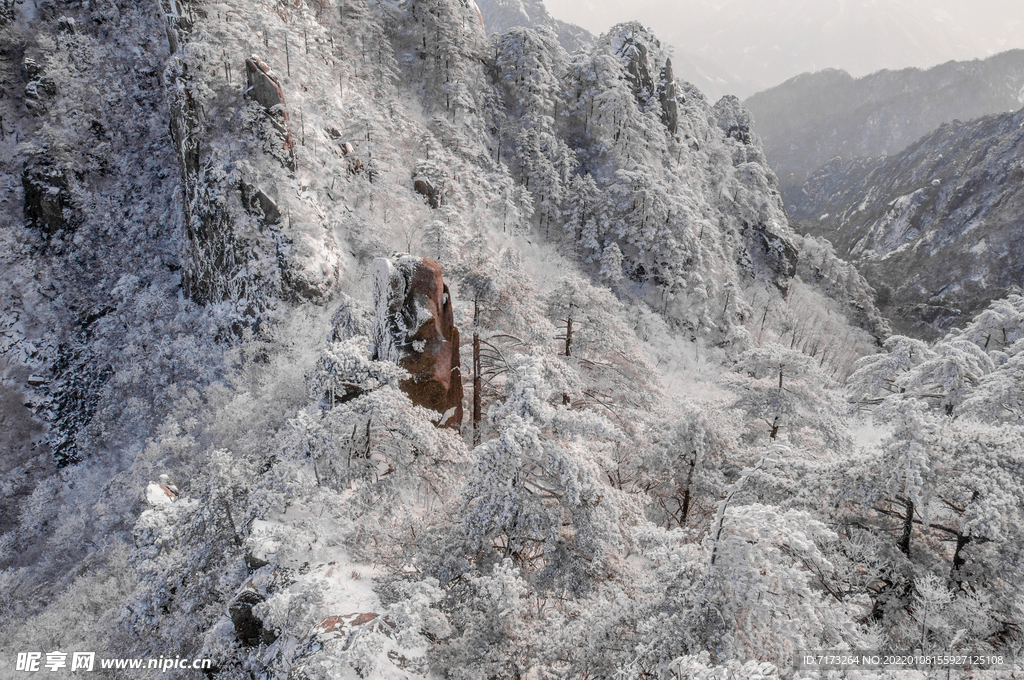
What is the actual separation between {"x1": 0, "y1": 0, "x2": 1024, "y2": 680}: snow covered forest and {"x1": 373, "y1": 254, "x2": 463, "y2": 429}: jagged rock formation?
0.36ft

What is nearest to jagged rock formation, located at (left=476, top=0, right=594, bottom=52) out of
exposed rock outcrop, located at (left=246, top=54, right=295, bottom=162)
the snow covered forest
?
the snow covered forest

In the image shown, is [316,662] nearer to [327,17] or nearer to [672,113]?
[327,17]

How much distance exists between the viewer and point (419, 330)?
13.0 metres

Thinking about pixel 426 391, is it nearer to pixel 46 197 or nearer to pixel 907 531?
pixel 907 531

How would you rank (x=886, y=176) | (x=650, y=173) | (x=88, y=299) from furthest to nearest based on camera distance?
(x=886, y=176) → (x=650, y=173) → (x=88, y=299)

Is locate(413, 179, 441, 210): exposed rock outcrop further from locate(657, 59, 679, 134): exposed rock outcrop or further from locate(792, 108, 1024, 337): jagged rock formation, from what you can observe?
locate(792, 108, 1024, 337): jagged rock formation

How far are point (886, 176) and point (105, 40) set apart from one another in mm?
211105

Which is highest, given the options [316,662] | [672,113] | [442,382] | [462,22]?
[462,22]

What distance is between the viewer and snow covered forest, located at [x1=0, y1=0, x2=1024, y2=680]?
6.59 m

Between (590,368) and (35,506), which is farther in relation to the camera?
(35,506)

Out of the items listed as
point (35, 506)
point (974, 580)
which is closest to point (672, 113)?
point (974, 580)

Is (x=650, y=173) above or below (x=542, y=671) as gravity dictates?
above

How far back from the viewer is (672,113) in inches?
1610
